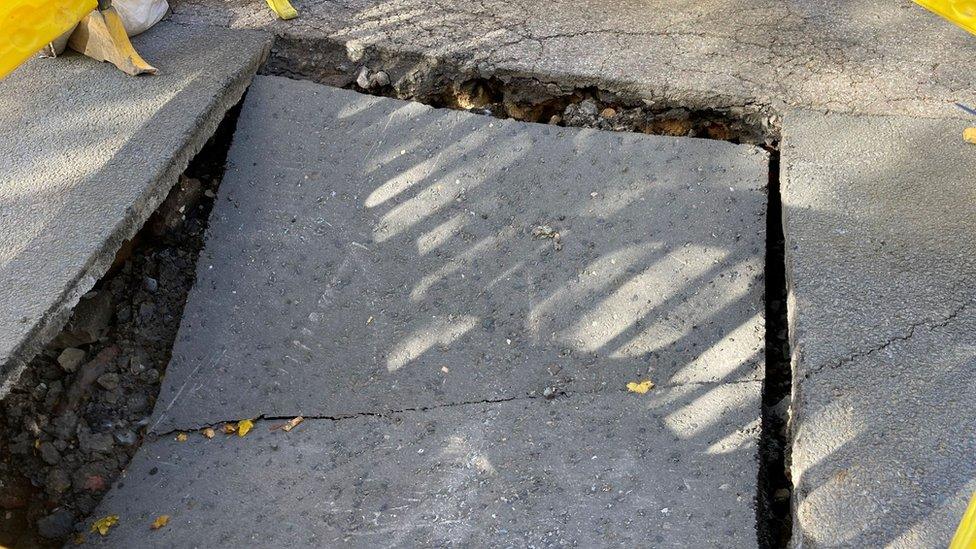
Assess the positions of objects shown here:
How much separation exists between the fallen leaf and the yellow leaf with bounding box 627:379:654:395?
1130 millimetres

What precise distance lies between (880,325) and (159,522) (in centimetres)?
235

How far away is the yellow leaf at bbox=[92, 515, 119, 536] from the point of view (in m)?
2.96

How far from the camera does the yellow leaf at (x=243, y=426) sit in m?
3.16

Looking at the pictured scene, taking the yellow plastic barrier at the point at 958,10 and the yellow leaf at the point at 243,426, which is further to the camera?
the yellow leaf at the point at 243,426

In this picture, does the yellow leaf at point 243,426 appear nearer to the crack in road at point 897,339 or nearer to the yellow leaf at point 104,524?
the yellow leaf at point 104,524

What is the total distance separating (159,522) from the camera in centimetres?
295

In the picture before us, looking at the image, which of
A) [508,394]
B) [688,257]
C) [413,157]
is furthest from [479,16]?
[508,394]

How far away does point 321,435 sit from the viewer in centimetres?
313

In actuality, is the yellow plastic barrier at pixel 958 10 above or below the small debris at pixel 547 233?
above

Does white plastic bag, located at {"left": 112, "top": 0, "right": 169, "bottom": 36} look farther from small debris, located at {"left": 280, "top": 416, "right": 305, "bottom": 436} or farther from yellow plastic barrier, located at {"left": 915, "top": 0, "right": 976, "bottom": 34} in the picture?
yellow plastic barrier, located at {"left": 915, "top": 0, "right": 976, "bottom": 34}

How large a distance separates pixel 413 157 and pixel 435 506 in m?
1.39

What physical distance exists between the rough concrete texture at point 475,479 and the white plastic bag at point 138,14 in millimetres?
1802

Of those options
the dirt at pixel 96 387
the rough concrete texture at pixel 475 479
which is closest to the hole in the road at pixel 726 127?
the rough concrete texture at pixel 475 479

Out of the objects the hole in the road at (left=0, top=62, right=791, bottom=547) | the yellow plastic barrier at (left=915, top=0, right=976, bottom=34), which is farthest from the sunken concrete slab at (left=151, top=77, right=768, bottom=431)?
the yellow plastic barrier at (left=915, top=0, right=976, bottom=34)
